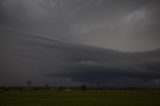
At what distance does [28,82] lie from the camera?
193625 millimetres

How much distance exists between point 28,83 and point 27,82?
1155 mm

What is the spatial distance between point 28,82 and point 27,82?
1.04m

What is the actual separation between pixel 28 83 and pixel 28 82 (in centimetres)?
118

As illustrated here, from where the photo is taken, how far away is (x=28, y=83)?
194 meters

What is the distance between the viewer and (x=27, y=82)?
19412cm
